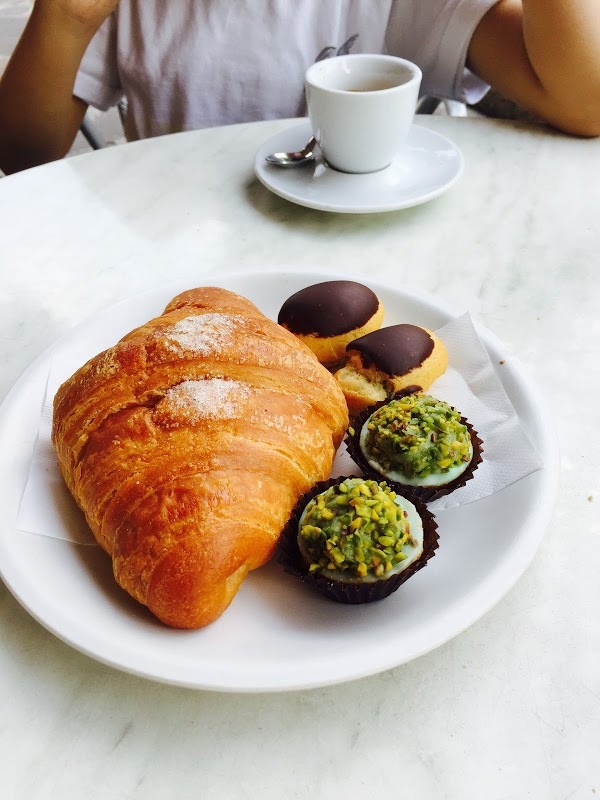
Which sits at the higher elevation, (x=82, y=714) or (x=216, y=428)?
(x=216, y=428)

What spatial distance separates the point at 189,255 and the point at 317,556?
721 millimetres

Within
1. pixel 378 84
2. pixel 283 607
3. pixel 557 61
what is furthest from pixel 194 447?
pixel 557 61

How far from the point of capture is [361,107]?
46.1 inches

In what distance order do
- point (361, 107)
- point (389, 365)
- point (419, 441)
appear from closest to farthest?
point (419, 441), point (389, 365), point (361, 107)

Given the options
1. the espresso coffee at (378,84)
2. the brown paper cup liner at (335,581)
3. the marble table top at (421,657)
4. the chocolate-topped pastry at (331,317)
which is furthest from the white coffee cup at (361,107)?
the brown paper cup liner at (335,581)

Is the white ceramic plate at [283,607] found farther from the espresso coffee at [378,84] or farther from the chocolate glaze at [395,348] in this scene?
the espresso coffee at [378,84]

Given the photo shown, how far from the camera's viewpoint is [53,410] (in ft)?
2.47

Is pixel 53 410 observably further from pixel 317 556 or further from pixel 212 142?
pixel 212 142

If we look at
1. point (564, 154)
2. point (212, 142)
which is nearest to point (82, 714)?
point (212, 142)

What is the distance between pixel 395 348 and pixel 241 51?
1.14 m

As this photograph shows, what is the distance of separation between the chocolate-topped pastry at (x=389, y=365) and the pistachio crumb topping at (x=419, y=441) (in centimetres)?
7

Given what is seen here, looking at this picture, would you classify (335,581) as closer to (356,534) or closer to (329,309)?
(356,534)

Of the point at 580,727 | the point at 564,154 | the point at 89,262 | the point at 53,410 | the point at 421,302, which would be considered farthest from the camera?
the point at 564,154

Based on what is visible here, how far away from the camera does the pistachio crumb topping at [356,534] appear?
605 millimetres
